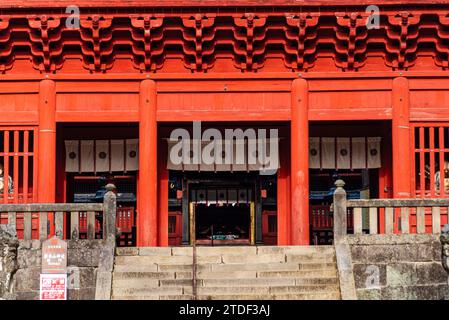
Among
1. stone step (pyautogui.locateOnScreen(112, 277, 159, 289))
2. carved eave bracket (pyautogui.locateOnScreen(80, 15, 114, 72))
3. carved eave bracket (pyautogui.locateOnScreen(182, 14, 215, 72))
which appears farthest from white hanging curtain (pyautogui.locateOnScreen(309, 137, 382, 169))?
stone step (pyautogui.locateOnScreen(112, 277, 159, 289))

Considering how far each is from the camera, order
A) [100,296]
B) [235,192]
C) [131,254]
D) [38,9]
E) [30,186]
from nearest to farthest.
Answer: [100,296] → [131,254] → [38,9] → [30,186] → [235,192]

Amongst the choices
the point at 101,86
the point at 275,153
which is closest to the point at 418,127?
the point at 275,153

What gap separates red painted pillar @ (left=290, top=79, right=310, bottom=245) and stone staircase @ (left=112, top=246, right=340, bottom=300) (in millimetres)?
2535

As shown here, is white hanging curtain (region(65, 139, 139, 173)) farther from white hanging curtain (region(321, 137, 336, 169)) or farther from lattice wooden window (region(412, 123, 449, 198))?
lattice wooden window (region(412, 123, 449, 198))

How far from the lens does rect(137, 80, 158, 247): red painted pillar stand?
1739 cm

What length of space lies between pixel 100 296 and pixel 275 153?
7.52 meters

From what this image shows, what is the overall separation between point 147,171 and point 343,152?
18.0 ft

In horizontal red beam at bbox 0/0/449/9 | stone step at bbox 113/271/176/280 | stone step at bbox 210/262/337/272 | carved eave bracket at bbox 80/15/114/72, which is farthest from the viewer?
carved eave bracket at bbox 80/15/114/72

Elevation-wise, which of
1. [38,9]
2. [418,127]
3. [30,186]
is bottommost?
[30,186]

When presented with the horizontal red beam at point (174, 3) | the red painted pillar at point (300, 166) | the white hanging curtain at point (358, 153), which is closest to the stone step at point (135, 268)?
the red painted pillar at point (300, 166)

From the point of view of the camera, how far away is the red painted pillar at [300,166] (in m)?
17.5

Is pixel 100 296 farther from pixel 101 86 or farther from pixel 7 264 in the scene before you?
pixel 101 86

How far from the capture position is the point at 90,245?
14.3 m

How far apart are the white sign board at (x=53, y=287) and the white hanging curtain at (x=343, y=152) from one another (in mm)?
8154
